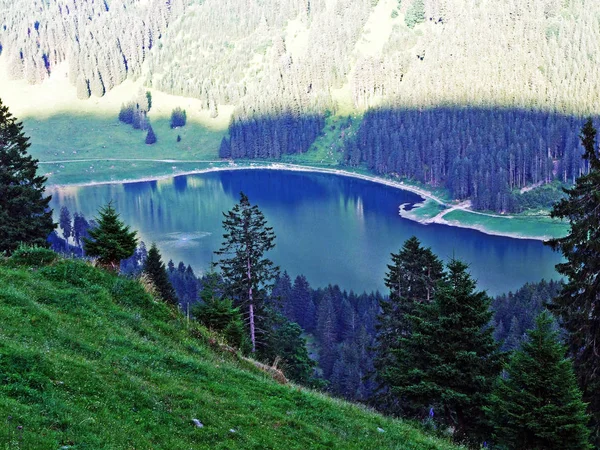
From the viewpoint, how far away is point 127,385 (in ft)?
→ 53.8

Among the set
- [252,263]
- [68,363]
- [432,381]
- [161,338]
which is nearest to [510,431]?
[432,381]

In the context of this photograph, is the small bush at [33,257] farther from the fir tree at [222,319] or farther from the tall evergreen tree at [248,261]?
the tall evergreen tree at [248,261]

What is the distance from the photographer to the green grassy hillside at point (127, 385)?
13656 millimetres

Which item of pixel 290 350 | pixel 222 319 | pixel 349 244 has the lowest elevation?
pixel 349 244

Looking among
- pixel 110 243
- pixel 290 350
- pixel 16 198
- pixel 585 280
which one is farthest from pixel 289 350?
pixel 585 280

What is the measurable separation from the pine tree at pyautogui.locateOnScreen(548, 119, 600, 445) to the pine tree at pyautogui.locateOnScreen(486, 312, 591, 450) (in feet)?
24.3

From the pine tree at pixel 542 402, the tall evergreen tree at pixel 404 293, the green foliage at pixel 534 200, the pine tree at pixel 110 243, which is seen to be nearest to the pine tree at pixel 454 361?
the pine tree at pixel 542 402

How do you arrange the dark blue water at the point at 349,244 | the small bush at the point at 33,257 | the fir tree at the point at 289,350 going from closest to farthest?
the small bush at the point at 33,257, the fir tree at the point at 289,350, the dark blue water at the point at 349,244

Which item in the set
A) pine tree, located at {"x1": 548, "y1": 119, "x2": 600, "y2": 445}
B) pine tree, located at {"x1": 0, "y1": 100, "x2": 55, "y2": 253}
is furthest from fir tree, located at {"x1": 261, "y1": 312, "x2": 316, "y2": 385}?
pine tree, located at {"x1": 548, "y1": 119, "x2": 600, "y2": 445}

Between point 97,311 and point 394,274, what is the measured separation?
24841 mm

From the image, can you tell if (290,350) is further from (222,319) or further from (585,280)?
(585,280)

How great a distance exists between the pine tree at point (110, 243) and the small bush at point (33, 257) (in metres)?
1.63

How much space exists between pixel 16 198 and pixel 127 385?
125 feet

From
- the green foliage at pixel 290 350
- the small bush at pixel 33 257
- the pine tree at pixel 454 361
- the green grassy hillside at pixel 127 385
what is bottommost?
the green foliage at pixel 290 350
